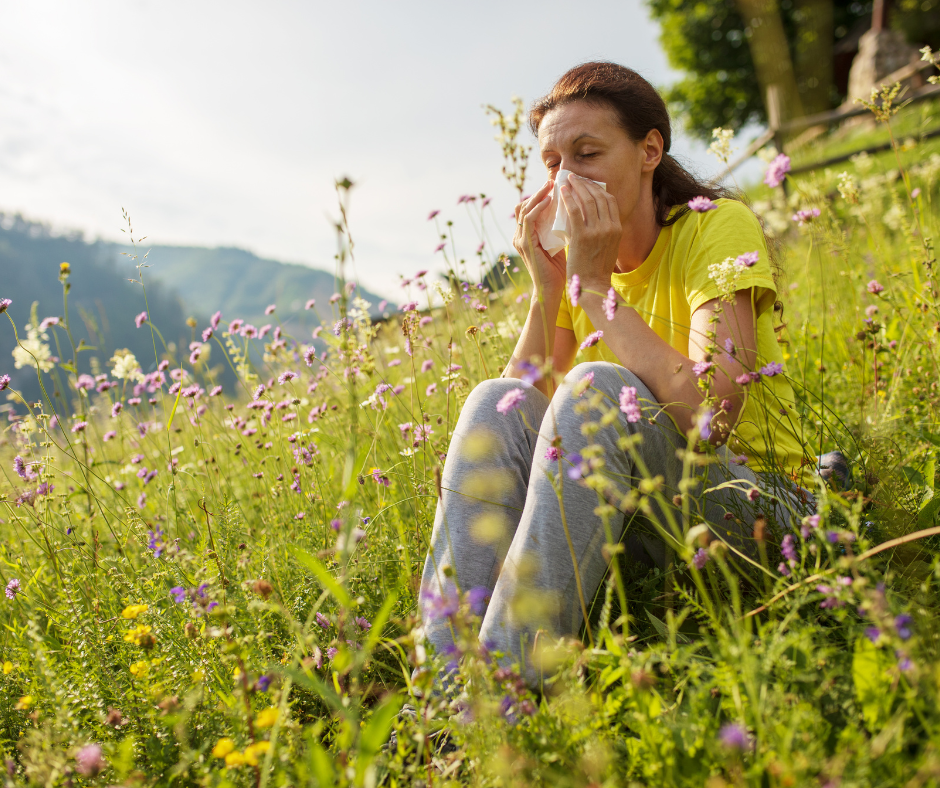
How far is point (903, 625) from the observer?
764 mm

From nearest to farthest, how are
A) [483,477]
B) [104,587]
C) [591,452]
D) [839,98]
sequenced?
[591,452] → [483,477] → [104,587] → [839,98]

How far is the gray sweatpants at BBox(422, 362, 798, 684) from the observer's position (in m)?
1.19

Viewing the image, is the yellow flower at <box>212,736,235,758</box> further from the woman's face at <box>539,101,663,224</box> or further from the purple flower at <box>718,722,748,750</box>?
the woman's face at <box>539,101,663,224</box>

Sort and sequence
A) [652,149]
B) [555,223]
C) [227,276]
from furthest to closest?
[227,276] → [652,149] → [555,223]

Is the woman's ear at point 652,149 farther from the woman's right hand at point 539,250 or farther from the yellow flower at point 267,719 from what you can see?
the yellow flower at point 267,719

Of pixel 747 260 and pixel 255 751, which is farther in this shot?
pixel 747 260

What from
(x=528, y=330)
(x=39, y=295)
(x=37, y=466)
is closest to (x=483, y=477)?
(x=528, y=330)

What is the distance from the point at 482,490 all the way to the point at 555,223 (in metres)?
0.82

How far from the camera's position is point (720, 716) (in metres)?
0.96

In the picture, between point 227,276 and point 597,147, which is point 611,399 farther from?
point 227,276

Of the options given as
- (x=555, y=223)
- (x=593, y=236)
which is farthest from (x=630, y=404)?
(x=555, y=223)

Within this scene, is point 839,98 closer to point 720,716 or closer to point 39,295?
point 720,716

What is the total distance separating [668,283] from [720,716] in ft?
4.11

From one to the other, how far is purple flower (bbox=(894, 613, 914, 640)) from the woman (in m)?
0.32
